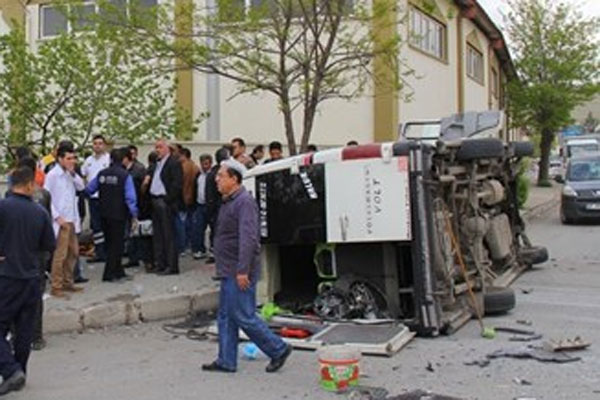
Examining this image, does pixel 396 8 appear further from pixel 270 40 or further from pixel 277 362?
pixel 277 362

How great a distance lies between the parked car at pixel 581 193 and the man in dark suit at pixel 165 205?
38.4 ft

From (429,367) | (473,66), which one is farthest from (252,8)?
(473,66)

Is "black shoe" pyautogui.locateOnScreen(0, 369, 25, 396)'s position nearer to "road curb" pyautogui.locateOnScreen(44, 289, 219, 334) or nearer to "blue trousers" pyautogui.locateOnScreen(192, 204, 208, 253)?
"road curb" pyautogui.locateOnScreen(44, 289, 219, 334)

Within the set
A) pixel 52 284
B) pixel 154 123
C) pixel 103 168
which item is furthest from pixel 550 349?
pixel 154 123

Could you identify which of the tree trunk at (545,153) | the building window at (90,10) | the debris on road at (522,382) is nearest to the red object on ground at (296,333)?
the debris on road at (522,382)

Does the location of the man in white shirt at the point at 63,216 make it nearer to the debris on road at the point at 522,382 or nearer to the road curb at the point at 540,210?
the debris on road at the point at 522,382

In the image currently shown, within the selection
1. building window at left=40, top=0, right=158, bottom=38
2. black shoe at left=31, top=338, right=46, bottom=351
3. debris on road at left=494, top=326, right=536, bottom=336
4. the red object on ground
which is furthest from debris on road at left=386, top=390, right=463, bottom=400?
building window at left=40, top=0, right=158, bottom=38

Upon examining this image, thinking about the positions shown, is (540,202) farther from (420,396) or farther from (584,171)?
(420,396)

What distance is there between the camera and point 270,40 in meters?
13.1

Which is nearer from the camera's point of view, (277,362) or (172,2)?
(277,362)

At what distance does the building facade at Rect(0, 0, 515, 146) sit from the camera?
796 inches

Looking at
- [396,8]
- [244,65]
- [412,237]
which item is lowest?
[412,237]

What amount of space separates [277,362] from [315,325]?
148 centimetres

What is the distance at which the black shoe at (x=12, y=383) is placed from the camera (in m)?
6.26
